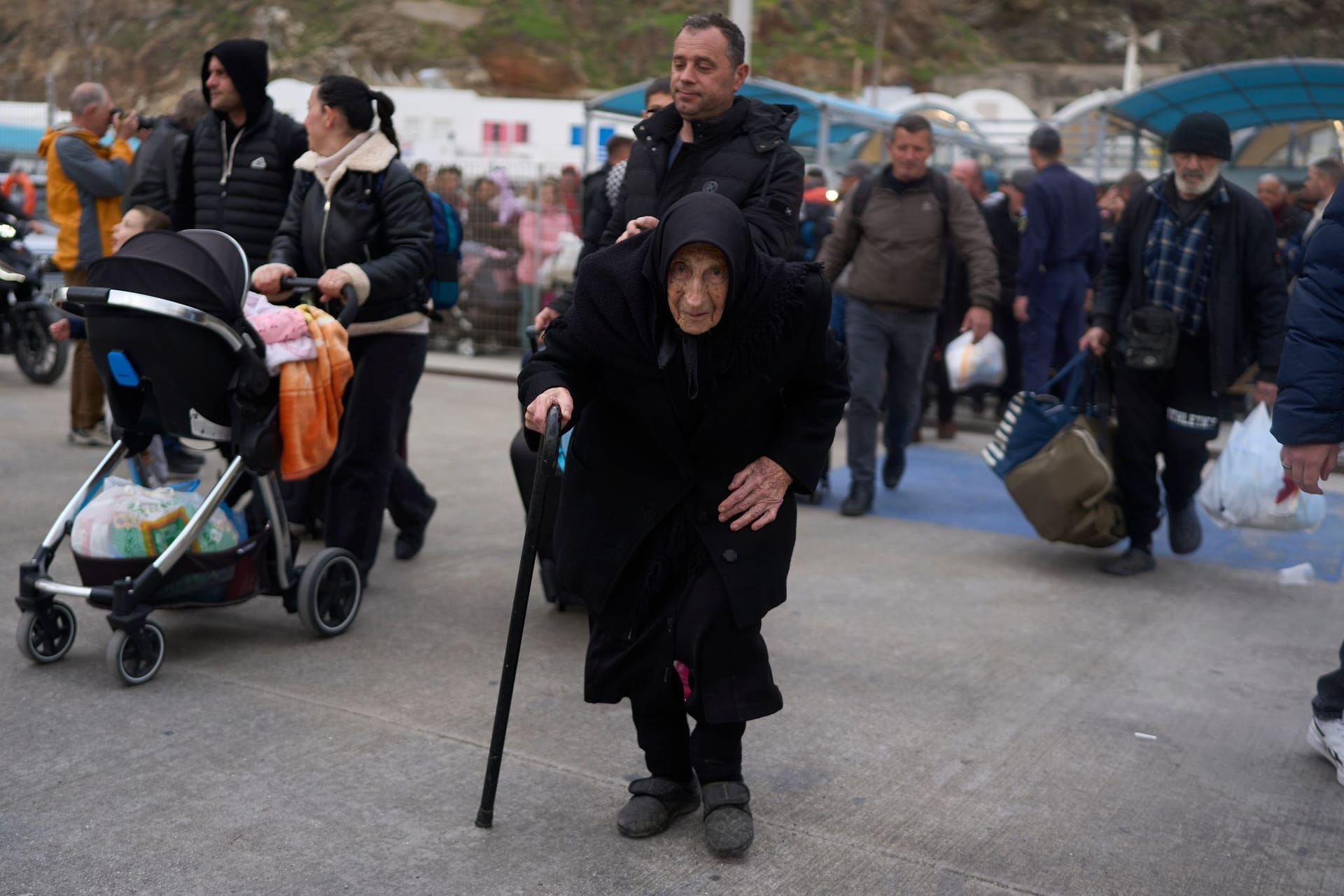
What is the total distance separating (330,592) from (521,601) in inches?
78.5

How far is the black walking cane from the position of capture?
3125 mm

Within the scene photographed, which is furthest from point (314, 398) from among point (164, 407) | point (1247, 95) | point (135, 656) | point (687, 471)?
point (1247, 95)

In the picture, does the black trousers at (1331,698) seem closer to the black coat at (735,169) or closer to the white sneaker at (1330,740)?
the white sneaker at (1330,740)

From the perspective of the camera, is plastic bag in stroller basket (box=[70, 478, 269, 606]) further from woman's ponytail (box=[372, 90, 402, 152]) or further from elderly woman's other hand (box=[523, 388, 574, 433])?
elderly woman's other hand (box=[523, 388, 574, 433])

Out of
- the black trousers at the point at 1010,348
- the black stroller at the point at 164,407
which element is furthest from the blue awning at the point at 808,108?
the black stroller at the point at 164,407

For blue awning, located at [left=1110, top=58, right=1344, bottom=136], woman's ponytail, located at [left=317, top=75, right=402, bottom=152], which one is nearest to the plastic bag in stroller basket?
woman's ponytail, located at [left=317, top=75, right=402, bottom=152]

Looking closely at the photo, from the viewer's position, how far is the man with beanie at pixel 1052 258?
942 cm

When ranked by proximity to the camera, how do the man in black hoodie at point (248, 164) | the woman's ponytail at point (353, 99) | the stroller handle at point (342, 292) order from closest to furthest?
the stroller handle at point (342, 292) < the woman's ponytail at point (353, 99) < the man in black hoodie at point (248, 164)

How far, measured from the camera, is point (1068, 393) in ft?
21.1

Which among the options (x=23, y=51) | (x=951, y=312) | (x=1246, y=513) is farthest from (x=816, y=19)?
(x=1246, y=513)

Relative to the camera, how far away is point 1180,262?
5.94 metres

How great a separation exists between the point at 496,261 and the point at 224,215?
8.44m

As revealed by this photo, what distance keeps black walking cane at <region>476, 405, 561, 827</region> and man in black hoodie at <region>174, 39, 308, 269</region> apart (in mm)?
2938

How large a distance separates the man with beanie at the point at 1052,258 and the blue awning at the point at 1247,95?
3.98 m
